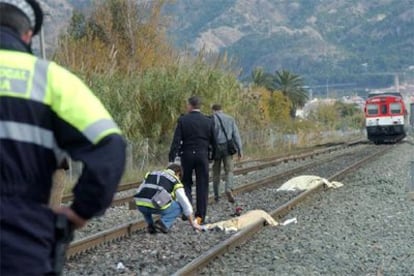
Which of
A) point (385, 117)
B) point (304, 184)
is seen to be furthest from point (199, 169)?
point (385, 117)

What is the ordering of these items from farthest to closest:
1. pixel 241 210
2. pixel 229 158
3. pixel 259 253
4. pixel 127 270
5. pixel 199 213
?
pixel 229 158, pixel 241 210, pixel 199 213, pixel 259 253, pixel 127 270

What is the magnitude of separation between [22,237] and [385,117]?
54.9 metres

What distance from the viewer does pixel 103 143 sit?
10.7 feet

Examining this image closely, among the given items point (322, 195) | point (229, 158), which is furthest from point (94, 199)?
point (322, 195)

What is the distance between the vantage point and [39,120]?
3227 mm

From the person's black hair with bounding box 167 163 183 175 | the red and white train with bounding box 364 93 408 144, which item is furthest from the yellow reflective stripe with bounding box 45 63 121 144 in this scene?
the red and white train with bounding box 364 93 408 144

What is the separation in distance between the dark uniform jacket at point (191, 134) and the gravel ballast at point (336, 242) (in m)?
1.67

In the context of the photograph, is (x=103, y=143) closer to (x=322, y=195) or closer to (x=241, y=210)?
(x=241, y=210)

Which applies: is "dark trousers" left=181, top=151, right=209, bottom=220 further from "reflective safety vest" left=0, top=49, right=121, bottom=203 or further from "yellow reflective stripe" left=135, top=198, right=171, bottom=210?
"reflective safety vest" left=0, top=49, right=121, bottom=203

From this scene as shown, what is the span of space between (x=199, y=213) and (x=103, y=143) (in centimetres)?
972

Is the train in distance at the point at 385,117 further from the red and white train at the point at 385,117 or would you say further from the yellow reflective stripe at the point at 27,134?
the yellow reflective stripe at the point at 27,134

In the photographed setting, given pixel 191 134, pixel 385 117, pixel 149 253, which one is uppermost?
pixel 191 134

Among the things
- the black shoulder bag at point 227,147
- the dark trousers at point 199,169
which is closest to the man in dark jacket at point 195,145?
the dark trousers at point 199,169

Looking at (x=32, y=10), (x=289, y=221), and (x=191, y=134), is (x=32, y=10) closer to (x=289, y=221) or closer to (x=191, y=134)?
(x=191, y=134)
